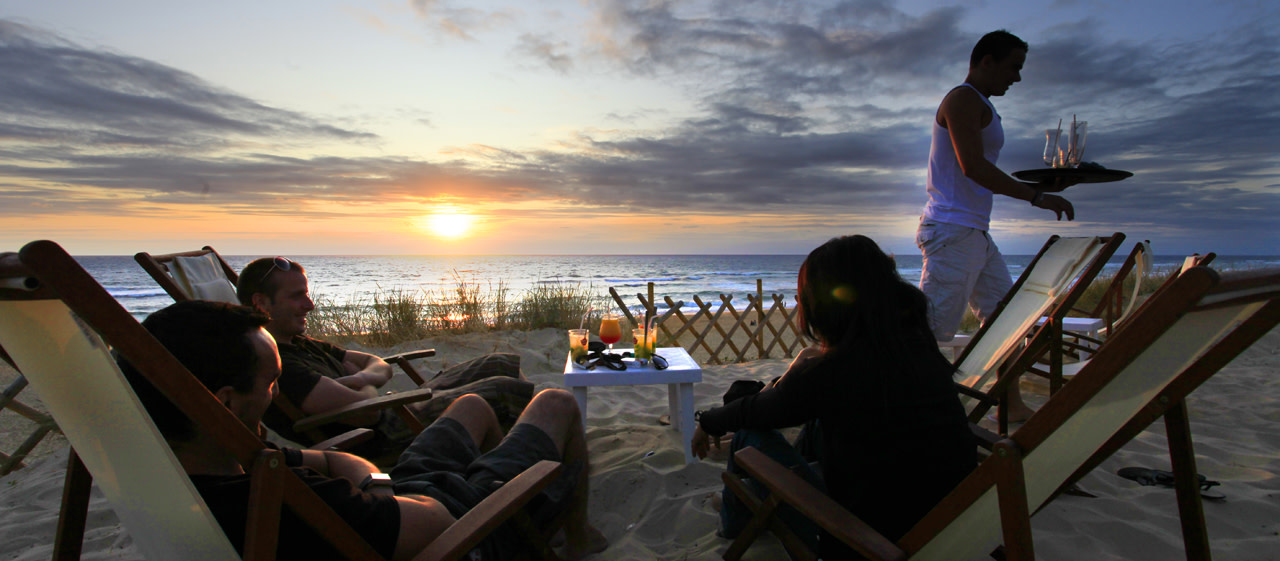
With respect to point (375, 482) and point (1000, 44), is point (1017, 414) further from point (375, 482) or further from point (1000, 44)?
point (375, 482)

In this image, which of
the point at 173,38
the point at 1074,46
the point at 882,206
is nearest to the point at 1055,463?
the point at 173,38

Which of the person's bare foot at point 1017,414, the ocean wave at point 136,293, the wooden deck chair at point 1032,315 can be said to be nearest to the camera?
Result: the wooden deck chair at point 1032,315

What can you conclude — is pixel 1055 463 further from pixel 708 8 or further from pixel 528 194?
pixel 528 194

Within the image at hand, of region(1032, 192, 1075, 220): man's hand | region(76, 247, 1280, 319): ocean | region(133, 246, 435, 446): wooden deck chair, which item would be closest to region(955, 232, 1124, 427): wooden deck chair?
region(1032, 192, 1075, 220): man's hand

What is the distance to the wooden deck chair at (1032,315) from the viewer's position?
188 centimetres

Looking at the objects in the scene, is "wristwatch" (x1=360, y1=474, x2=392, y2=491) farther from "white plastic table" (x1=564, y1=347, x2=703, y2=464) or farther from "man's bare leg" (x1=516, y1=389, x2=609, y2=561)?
"white plastic table" (x1=564, y1=347, x2=703, y2=464)

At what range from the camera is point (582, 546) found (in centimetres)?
152

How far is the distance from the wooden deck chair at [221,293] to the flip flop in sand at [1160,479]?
246 cm

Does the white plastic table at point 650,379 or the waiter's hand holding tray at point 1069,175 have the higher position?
the waiter's hand holding tray at point 1069,175

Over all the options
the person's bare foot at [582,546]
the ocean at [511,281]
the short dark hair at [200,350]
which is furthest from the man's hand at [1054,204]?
the ocean at [511,281]

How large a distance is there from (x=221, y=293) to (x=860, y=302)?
244cm

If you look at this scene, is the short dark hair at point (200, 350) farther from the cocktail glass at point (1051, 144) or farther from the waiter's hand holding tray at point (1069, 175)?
the cocktail glass at point (1051, 144)

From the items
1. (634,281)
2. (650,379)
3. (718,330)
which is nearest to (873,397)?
(650,379)

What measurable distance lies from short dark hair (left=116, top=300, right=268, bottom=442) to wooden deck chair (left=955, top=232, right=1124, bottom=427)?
75.5 inches
